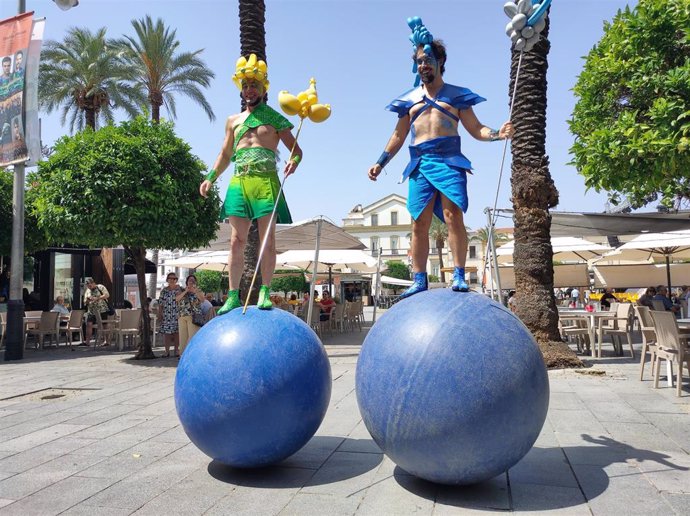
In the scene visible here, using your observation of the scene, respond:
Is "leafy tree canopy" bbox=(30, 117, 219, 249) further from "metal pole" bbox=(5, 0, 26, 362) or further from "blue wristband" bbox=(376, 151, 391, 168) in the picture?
"blue wristband" bbox=(376, 151, 391, 168)

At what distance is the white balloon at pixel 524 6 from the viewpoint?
14.3 ft

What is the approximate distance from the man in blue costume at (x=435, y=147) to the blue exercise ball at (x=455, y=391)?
40.0 inches

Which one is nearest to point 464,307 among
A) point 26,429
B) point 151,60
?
point 26,429

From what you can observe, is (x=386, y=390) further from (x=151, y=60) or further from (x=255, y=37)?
(x=151, y=60)

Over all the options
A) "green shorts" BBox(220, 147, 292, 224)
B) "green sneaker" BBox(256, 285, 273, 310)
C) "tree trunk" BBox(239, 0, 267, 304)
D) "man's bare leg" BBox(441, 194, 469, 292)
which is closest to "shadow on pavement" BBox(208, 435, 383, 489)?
"green sneaker" BBox(256, 285, 273, 310)

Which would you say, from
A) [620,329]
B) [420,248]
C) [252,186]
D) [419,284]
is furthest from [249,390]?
[620,329]

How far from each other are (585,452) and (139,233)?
29.2 ft

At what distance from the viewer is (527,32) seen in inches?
172

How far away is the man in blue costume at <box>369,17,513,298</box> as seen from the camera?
181 inches

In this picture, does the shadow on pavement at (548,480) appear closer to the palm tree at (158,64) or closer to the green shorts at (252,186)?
the green shorts at (252,186)

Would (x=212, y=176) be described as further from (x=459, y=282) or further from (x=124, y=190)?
(x=124, y=190)

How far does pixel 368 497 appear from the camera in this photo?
12.1 ft

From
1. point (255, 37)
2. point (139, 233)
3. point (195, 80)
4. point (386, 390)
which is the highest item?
point (195, 80)

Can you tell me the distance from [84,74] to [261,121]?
21.4 metres
